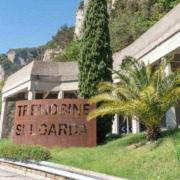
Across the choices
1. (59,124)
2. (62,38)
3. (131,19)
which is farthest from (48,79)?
(62,38)

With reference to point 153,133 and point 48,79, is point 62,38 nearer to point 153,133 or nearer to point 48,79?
point 48,79

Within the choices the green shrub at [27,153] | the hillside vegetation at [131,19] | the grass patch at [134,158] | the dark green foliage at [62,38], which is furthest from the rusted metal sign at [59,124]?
the dark green foliage at [62,38]

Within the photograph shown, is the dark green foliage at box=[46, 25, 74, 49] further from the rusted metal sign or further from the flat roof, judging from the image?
the rusted metal sign

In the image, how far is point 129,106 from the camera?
1351 cm

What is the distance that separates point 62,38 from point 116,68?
2234 inches

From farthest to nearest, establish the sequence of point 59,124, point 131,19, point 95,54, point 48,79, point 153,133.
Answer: point 131,19 < point 48,79 < point 95,54 < point 59,124 < point 153,133

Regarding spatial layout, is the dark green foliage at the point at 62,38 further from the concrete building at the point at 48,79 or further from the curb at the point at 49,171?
the curb at the point at 49,171

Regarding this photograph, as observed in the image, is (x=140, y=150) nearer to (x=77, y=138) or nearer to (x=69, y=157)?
(x=69, y=157)

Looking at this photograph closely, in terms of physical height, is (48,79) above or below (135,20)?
below

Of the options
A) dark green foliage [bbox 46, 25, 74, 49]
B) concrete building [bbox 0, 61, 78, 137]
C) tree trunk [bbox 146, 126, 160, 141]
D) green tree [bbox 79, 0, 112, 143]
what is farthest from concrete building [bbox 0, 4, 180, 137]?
dark green foliage [bbox 46, 25, 74, 49]

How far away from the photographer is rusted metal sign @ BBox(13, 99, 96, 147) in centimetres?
1716

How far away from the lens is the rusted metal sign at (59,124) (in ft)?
56.3

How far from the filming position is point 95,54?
62.2ft

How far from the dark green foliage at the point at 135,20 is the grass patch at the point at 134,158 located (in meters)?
28.2
